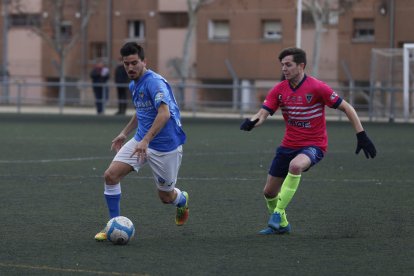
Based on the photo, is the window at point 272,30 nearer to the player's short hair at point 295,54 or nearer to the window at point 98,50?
the window at point 98,50

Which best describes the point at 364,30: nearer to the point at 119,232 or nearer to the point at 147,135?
the point at 147,135

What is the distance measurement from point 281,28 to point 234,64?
3044 mm

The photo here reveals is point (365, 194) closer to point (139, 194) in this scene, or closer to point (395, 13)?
point (139, 194)

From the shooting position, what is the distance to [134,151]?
31.7 ft

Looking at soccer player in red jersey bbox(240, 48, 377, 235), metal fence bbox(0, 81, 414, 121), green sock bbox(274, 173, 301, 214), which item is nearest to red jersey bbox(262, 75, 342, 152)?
soccer player in red jersey bbox(240, 48, 377, 235)

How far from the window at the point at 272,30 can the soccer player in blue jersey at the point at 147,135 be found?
140 ft

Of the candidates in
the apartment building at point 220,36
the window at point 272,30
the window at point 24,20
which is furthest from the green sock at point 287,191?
the window at point 24,20

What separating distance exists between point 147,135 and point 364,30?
41.7 metres

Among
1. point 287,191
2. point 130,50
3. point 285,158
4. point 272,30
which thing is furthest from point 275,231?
point 272,30

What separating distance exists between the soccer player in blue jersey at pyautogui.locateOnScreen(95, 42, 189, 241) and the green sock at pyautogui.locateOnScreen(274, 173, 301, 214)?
0.96 metres

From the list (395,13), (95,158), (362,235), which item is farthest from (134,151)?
(395,13)

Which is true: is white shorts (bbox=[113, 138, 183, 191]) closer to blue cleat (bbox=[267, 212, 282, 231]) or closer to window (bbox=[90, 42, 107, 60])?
blue cleat (bbox=[267, 212, 282, 231])

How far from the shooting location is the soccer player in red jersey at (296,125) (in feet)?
33.8

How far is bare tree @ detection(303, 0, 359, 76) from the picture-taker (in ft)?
153
